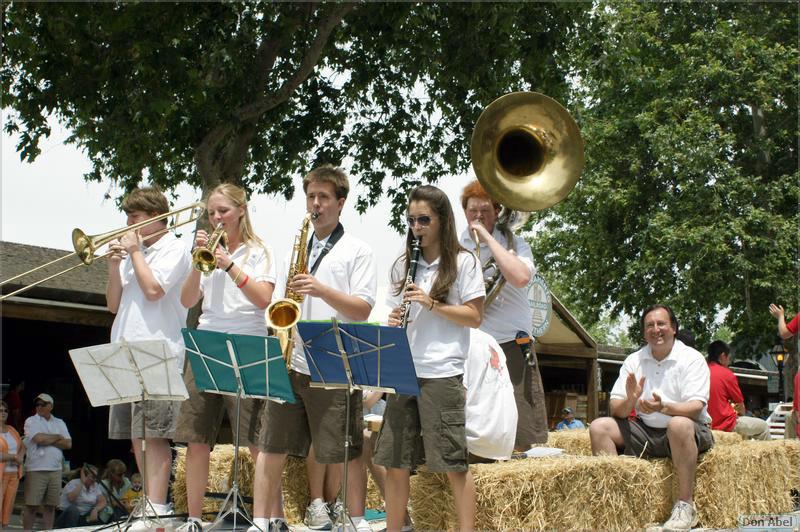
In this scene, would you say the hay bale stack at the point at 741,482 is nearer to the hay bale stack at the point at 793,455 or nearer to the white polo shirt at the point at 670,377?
the hay bale stack at the point at 793,455

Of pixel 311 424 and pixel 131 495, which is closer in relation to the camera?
pixel 311 424

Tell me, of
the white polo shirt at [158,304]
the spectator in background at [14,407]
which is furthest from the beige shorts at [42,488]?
the white polo shirt at [158,304]

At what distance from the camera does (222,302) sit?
5.56 metres

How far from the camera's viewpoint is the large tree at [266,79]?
37.6ft

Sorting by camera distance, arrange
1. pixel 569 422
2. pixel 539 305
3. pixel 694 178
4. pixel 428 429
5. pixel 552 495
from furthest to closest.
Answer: pixel 694 178, pixel 569 422, pixel 539 305, pixel 552 495, pixel 428 429

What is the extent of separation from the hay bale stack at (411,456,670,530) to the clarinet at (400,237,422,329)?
1162 mm

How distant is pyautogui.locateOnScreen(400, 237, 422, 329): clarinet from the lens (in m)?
4.94

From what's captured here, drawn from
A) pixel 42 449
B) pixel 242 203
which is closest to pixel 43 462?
pixel 42 449

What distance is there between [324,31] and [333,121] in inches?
98.6

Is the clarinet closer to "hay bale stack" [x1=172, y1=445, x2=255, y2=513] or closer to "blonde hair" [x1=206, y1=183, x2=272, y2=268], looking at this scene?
"blonde hair" [x1=206, y1=183, x2=272, y2=268]

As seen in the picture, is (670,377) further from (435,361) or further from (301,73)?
(301,73)

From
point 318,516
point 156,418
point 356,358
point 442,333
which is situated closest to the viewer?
point 356,358

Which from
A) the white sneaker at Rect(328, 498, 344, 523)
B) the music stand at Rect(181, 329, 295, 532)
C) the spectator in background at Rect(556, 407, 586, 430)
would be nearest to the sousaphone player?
the white sneaker at Rect(328, 498, 344, 523)

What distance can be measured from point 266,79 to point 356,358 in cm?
895
